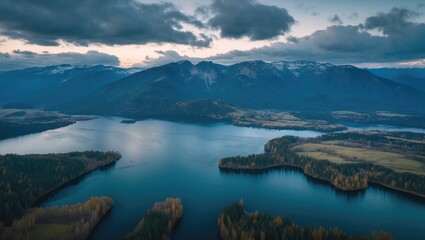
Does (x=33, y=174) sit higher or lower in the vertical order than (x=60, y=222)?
higher

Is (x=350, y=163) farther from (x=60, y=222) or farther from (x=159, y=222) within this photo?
(x=60, y=222)

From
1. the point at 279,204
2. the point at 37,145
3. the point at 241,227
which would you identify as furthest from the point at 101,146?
the point at 241,227

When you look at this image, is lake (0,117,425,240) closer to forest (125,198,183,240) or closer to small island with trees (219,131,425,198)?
forest (125,198,183,240)

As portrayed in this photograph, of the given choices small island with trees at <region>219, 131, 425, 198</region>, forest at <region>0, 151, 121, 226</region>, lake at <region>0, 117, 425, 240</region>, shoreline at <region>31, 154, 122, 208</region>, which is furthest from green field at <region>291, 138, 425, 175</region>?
forest at <region>0, 151, 121, 226</region>

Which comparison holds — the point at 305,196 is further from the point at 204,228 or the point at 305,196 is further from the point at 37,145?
the point at 37,145

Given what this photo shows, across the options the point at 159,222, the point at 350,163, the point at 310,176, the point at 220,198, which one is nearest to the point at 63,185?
the point at 220,198

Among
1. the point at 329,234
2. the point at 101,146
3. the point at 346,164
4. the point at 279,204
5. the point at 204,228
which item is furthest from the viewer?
the point at 101,146

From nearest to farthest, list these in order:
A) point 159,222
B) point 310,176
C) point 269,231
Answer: point 269,231 < point 159,222 < point 310,176
